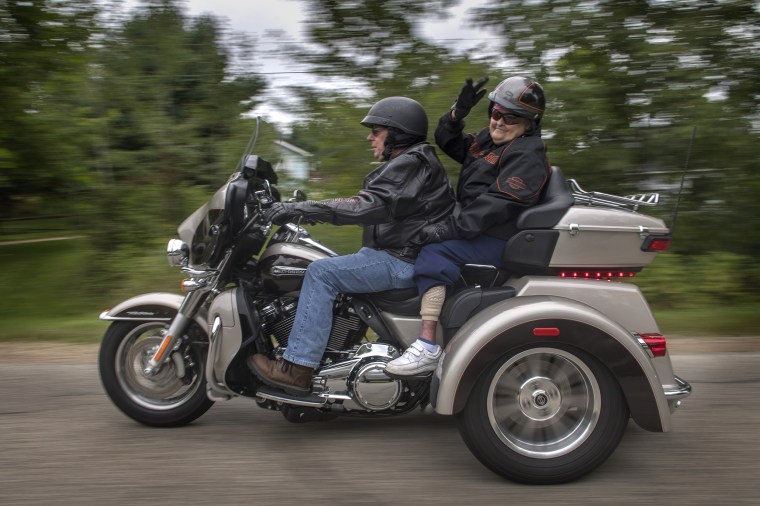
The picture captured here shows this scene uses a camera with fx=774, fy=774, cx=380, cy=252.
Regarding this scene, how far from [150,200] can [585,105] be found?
16.5 feet

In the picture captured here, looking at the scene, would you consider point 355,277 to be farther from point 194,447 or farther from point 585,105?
point 585,105

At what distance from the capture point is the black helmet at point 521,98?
12.7 ft

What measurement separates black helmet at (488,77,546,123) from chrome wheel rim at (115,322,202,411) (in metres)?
2.22

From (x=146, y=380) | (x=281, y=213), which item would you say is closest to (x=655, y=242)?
(x=281, y=213)

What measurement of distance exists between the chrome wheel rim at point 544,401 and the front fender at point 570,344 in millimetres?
130

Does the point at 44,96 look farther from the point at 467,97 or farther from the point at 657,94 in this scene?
the point at 657,94

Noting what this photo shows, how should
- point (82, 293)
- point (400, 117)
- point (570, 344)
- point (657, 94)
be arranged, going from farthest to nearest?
point (82, 293) → point (657, 94) → point (400, 117) → point (570, 344)

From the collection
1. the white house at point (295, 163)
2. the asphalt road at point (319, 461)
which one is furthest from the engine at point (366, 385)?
the white house at point (295, 163)

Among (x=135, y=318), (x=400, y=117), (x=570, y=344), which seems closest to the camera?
(x=570, y=344)

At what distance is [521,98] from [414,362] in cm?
142

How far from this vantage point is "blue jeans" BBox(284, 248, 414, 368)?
3.90m

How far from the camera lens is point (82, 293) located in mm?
8797

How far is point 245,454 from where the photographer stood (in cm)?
393

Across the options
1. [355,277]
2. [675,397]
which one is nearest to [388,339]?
[355,277]
